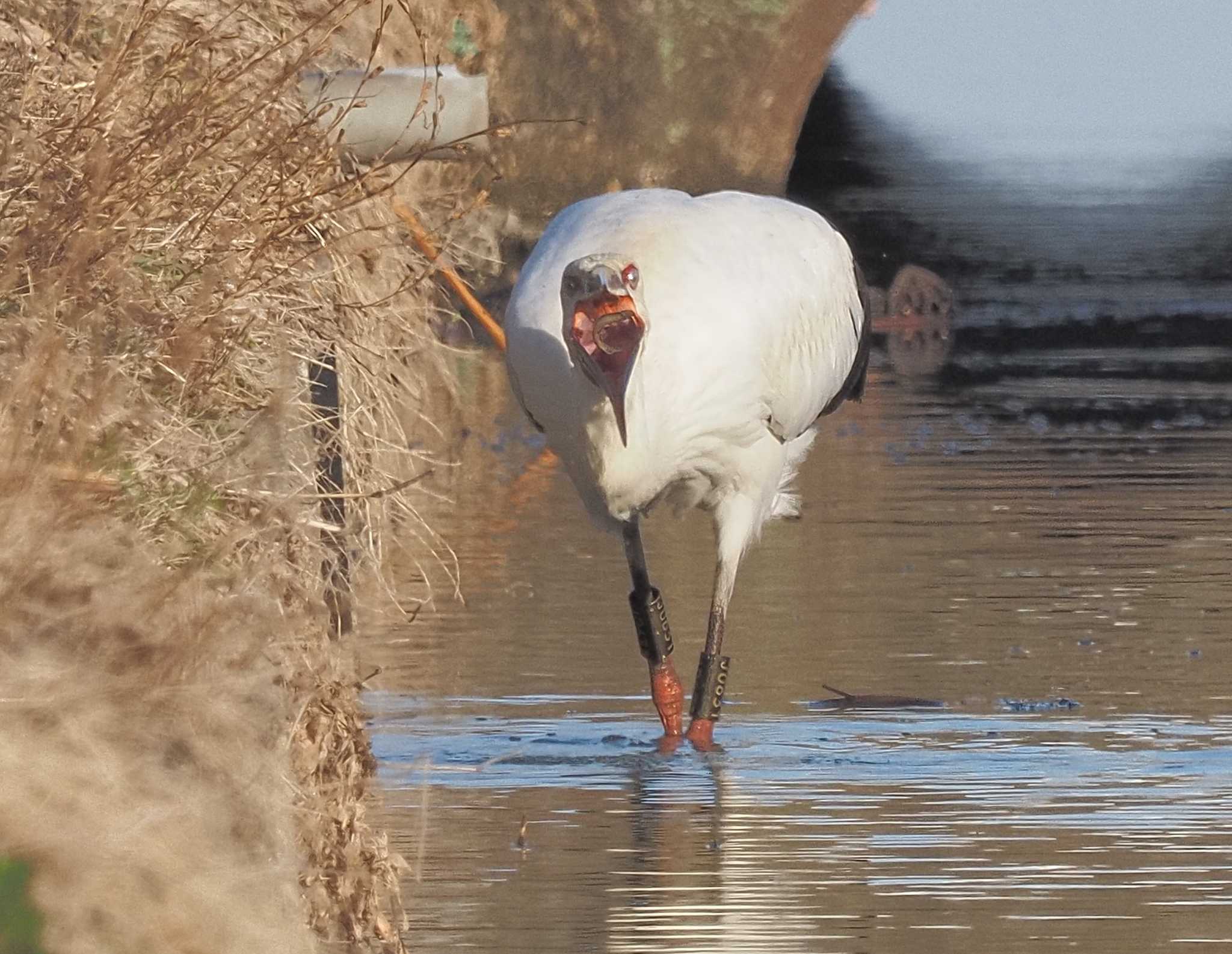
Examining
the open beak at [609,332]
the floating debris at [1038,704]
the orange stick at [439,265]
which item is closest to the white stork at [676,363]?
the open beak at [609,332]

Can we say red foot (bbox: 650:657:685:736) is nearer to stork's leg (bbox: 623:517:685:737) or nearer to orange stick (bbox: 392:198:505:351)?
stork's leg (bbox: 623:517:685:737)

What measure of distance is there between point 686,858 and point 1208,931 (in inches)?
54.8

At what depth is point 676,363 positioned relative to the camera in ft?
29.2

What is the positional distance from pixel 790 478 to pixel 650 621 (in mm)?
763

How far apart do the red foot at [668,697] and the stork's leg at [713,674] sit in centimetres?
5

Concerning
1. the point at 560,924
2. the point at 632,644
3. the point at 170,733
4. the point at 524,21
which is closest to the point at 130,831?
the point at 170,733

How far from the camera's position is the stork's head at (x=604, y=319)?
8.43 meters

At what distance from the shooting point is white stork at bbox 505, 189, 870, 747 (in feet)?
28.6

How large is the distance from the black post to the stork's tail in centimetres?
235

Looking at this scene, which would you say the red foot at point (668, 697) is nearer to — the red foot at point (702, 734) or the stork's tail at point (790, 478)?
the red foot at point (702, 734)

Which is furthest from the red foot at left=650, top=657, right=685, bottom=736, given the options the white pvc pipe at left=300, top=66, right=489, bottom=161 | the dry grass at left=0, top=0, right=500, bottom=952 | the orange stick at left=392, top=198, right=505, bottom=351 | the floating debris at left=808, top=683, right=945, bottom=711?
the white pvc pipe at left=300, top=66, right=489, bottom=161

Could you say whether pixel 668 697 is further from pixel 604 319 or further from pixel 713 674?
pixel 604 319

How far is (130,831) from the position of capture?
176 inches

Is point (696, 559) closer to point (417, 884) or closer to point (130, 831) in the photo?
point (417, 884)
